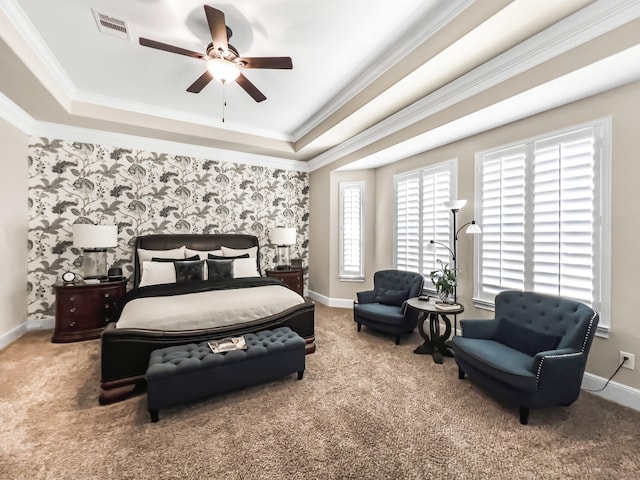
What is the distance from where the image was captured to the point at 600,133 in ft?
8.13

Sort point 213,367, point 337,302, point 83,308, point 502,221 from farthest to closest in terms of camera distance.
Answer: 1. point 337,302
2. point 83,308
3. point 502,221
4. point 213,367

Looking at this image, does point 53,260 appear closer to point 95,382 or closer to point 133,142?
point 133,142

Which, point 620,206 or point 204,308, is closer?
point 620,206

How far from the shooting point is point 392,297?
4.04 metres

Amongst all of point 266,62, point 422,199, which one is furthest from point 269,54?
point 422,199

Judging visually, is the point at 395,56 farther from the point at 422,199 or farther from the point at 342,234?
the point at 342,234

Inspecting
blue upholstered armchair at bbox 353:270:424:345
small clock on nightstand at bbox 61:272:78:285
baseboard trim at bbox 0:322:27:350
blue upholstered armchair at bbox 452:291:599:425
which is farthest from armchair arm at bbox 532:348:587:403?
baseboard trim at bbox 0:322:27:350

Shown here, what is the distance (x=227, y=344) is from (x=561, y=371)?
266cm

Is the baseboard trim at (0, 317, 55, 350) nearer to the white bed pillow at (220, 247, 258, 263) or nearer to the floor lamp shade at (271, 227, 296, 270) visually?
the white bed pillow at (220, 247, 258, 263)

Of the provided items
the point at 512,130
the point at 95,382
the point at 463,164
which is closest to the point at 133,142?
the point at 95,382

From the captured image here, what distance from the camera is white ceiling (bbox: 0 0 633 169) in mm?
2271

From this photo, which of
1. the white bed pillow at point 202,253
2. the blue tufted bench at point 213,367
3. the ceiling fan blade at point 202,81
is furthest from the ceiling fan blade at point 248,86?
the white bed pillow at point 202,253

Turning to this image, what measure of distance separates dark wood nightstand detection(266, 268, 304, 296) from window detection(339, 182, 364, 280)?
79 centimetres

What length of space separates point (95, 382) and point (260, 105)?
3737 millimetres
